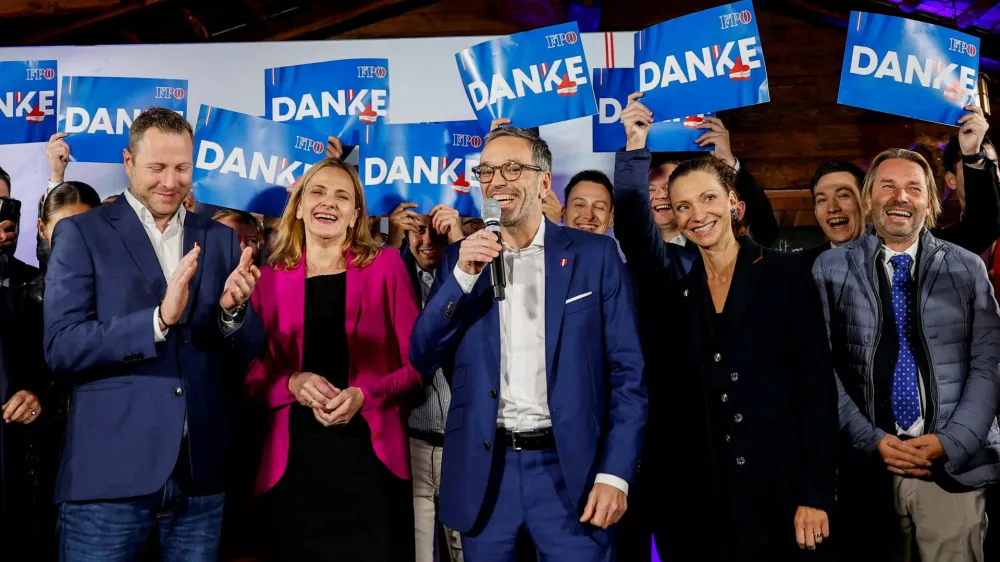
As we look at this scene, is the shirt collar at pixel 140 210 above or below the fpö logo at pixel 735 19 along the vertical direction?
below

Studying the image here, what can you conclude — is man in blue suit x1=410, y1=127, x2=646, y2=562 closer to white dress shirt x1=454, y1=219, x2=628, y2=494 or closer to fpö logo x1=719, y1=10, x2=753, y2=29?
white dress shirt x1=454, y1=219, x2=628, y2=494

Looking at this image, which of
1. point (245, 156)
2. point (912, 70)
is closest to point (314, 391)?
point (245, 156)

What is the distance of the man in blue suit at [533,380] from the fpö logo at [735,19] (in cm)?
166

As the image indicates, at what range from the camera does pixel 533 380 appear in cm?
234

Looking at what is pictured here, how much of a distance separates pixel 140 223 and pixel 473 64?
2.00 meters

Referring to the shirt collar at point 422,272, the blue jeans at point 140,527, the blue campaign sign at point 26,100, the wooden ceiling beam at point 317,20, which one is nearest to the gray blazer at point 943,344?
the shirt collar at point 422,272

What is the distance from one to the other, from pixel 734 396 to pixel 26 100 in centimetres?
377

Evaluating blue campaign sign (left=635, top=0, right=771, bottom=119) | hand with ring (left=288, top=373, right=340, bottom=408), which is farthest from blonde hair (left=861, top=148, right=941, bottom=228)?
hand with ring (left=288, top=373, right=340, bottom=408)

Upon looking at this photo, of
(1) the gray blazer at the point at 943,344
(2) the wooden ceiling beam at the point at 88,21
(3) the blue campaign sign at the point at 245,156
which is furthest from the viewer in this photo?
(2) the wooden ceiling beam at the point at 88,21

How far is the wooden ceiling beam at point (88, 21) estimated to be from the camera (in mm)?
6094

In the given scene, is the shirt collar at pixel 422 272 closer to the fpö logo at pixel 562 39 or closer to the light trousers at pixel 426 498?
the light trousers at pixel 426 498

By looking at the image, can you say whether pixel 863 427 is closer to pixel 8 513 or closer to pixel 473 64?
pixel 473 64

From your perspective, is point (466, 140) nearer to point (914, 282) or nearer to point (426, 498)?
point (426, 498)

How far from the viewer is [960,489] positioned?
106 inches
